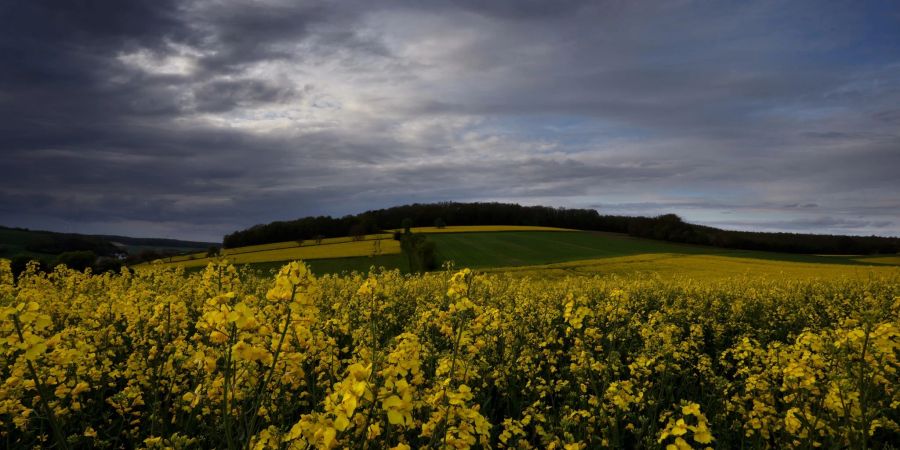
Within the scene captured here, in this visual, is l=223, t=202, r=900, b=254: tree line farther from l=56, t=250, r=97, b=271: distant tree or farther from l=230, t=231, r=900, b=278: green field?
l=56, t=250, r=97, b=271: distant tree

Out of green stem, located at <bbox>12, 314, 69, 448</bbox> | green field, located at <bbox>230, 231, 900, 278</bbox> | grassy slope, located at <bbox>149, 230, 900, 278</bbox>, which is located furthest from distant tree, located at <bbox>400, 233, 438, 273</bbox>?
green stem, located at <bbox>12, 314, 69, 448</bbox>

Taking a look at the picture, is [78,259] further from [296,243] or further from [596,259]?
[596,259]

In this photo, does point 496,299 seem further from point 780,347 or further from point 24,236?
point 24,236

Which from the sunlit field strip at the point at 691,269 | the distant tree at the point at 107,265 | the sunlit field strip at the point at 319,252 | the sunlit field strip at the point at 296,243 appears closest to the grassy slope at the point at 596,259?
the sunlit field strip at the point at 691,269

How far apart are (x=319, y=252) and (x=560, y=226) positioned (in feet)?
163

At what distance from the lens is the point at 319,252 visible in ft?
166

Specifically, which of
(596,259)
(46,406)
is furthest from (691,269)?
(46,406)

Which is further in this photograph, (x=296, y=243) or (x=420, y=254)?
→ (x=296, y=243)

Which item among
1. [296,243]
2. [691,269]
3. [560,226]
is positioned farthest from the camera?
[560,226]

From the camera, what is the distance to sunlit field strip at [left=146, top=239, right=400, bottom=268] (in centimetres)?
4716

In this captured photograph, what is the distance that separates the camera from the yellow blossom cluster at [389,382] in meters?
3.32

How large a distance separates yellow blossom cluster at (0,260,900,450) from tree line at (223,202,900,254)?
2188 inches

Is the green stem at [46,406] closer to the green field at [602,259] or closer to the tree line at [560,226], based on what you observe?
the green field at [602,259]

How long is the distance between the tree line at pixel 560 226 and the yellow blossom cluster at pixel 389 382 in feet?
182
